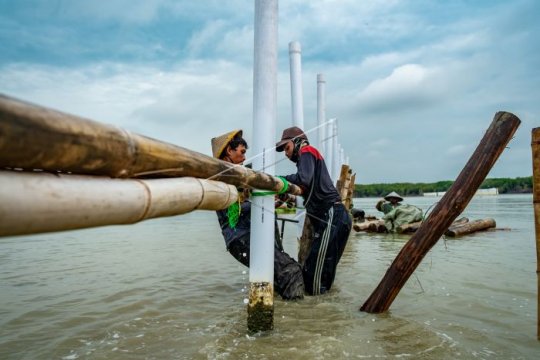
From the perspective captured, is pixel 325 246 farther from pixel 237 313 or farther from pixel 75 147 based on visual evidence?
pixel 75 147

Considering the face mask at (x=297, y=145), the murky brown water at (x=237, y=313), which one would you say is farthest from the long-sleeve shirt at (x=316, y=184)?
the murky brown water at (x=237, y=313)

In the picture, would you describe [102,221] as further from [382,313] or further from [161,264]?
[161,264]

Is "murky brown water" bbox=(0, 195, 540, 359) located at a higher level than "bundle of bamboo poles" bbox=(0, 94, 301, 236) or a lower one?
lower

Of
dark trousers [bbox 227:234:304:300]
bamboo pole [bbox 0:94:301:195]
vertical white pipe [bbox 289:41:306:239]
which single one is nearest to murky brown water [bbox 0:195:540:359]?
dark trousers [bbox 227:234:304:300]

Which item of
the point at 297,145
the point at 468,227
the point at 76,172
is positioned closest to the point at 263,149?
the point at 297,145

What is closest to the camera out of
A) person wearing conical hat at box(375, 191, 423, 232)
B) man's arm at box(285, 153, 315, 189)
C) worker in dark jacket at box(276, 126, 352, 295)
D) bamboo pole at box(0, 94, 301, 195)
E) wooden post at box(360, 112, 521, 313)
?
bamboo pole at box(0, 94, 301, 195)

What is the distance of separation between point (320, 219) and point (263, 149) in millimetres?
1719

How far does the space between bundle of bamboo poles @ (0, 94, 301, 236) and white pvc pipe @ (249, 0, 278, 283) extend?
5.02 ft

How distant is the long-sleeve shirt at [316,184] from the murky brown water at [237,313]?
109 cm

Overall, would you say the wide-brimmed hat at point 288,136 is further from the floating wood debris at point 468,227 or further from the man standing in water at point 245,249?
the floating wood debris at point 468,227

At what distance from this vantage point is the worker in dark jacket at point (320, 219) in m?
4.78

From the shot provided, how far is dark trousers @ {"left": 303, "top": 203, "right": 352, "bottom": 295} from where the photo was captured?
4793 millimetres

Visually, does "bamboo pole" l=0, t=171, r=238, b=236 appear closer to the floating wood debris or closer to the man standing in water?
the man standing in water

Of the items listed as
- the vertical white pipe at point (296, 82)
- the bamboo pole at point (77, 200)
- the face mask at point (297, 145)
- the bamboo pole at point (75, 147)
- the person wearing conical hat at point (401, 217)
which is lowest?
the person wearing conical hat at point (401, 217)
